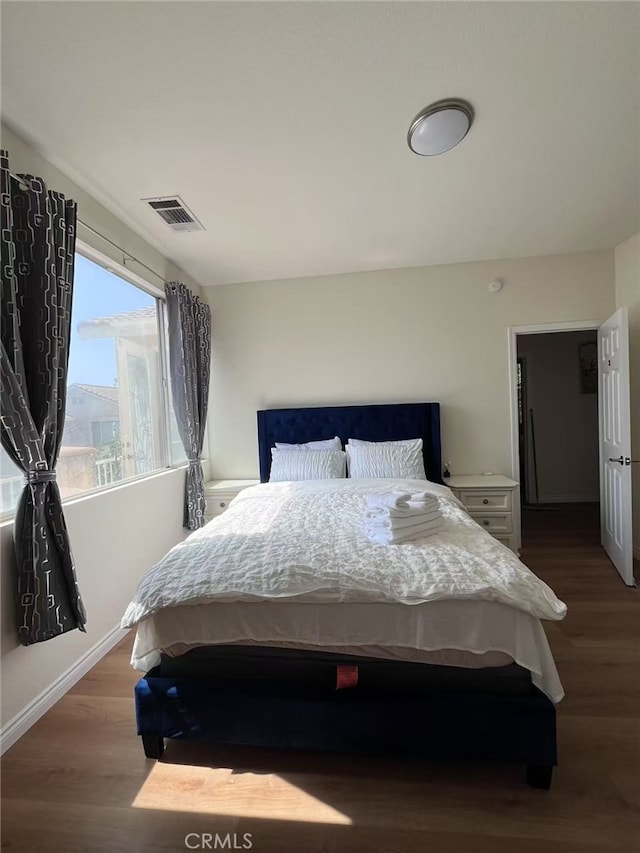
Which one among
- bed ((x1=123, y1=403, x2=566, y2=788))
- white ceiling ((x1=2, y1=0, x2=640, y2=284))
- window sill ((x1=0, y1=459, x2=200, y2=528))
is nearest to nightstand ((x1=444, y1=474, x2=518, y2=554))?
bed ((x1=123, y1=403, x2=566, y2=788))

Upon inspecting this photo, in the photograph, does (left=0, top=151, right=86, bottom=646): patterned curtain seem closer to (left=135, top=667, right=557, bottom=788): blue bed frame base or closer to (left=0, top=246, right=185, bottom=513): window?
(left=0, top=246, right=185, bottom=513): window

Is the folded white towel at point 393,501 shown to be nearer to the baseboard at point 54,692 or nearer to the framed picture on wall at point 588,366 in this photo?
the baseboard at point 54,692

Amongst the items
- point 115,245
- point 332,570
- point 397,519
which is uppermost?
point 115,245

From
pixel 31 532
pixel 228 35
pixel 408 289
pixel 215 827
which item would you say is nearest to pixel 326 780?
pixel 215 827

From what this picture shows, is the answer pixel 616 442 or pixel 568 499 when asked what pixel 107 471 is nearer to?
pixel 616 442

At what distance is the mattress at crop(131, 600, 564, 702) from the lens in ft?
4.30

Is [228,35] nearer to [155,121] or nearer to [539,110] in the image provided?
[155,121]

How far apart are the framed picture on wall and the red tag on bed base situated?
495cm

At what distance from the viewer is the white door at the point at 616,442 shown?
2.73 meters

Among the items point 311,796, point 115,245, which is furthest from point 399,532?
point 115,245

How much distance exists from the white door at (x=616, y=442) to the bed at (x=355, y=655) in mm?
1851

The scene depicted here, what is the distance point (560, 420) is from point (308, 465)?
143 inches

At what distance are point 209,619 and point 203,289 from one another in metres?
3.24

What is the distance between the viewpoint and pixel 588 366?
4895 millimetres
